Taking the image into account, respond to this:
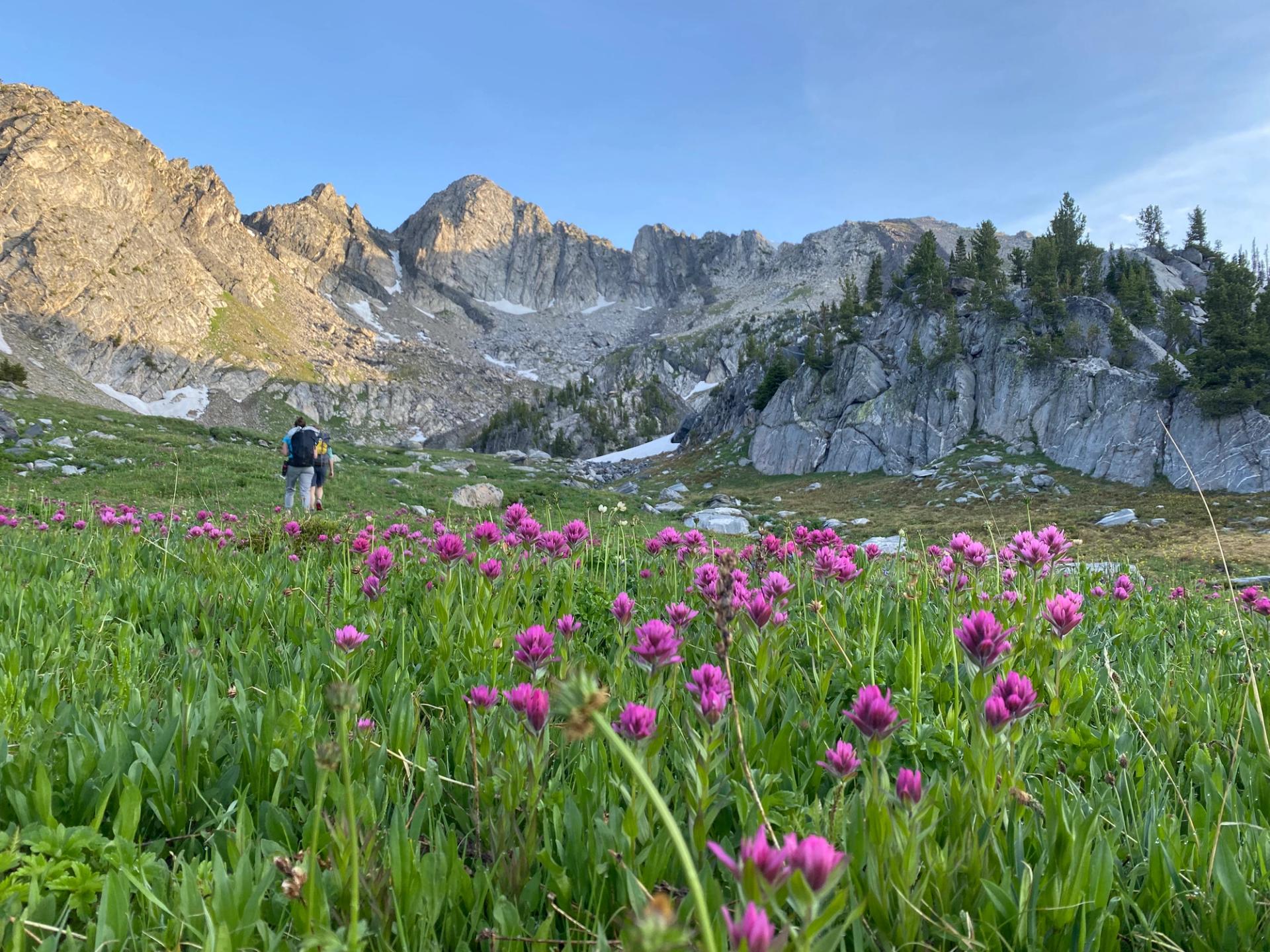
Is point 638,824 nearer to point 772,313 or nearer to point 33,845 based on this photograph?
point 33,845

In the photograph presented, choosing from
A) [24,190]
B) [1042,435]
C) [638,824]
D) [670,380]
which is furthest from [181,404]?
[638,824]

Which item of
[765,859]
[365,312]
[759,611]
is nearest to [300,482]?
[759,611]

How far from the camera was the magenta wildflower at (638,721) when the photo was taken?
1.49 m

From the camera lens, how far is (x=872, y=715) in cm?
150

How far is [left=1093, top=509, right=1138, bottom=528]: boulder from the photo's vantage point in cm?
1846

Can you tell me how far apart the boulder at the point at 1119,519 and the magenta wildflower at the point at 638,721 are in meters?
22.0

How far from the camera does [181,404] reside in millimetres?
106062

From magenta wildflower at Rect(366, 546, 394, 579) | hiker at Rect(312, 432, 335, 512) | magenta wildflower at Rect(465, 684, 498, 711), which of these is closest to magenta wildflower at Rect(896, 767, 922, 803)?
magenta wildflower at Rect(465, 684, 498, 711)

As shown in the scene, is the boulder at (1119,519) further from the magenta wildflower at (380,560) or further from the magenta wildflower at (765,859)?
the magenta wildflower at (765,859)

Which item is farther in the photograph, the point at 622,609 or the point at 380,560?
the point at 380,560

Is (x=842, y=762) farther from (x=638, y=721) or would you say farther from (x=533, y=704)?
(x=533, y=704)

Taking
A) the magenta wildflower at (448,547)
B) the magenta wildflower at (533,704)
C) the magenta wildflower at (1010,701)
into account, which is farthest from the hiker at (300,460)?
the magenta wildflower at (1010,701)

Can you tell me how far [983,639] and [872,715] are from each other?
63 cm

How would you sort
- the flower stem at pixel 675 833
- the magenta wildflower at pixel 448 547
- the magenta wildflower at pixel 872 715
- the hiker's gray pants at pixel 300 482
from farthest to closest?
the hiker's gray pants at pixel 300 482, the magenta wildflower at pixel 448 547, the magenta wildflower at pixel 872 715, the flower stem at pixel 675 833
